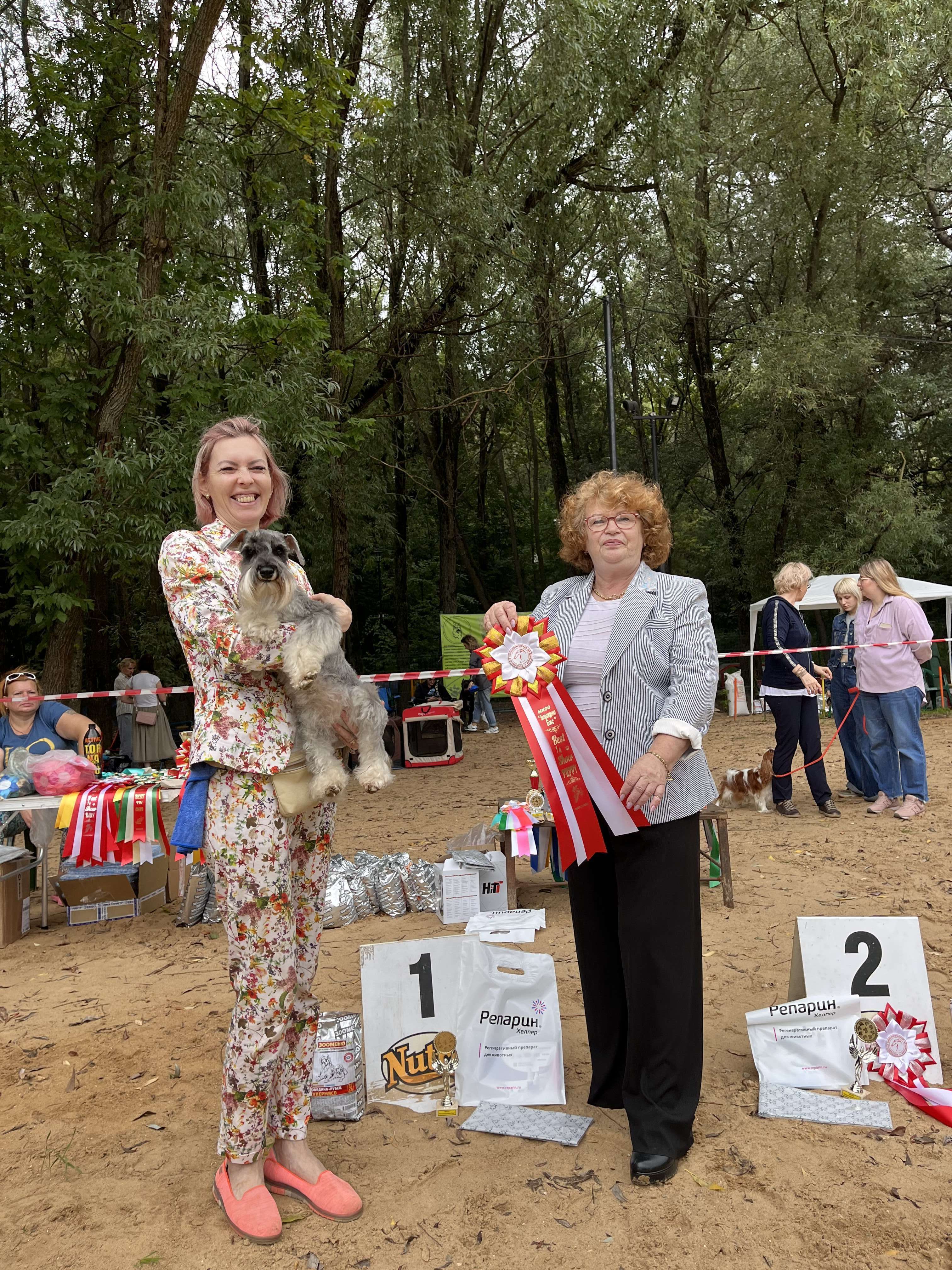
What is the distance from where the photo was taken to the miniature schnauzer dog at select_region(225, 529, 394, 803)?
7.20 feet

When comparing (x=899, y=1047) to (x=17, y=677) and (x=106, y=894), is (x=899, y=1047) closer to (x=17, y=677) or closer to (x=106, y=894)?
(x=106, y=894)

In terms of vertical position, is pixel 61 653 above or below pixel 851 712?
above

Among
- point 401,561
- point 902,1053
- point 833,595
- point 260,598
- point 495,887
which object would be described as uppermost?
point 401,561

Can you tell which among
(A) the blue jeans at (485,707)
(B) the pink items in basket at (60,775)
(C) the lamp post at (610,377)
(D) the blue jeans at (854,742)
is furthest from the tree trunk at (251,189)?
(A) the blue jeans at (485,707)

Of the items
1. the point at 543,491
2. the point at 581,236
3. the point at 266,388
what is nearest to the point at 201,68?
the point at 266,388

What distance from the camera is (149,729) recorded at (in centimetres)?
1206

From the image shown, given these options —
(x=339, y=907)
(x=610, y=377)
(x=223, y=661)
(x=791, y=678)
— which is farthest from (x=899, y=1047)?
(x=610, y=377)

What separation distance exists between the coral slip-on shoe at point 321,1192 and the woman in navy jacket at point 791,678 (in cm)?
511

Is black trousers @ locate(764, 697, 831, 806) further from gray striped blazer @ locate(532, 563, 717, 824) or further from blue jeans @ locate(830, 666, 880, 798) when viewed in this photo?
gray striped blazer @ locate(532, 563, 717, 824)

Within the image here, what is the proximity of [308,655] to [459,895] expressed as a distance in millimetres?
3143

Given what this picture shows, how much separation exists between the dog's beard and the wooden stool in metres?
3.01

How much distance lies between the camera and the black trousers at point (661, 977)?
2623 mm

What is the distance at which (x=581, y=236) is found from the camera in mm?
13305

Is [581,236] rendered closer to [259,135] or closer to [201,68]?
[259,135]
